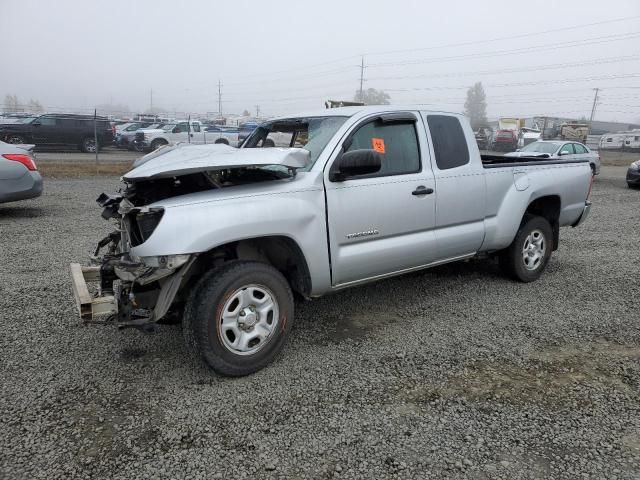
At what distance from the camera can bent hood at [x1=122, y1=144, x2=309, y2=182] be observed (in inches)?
131

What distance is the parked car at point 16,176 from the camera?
816cm

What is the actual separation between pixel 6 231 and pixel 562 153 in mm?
15651

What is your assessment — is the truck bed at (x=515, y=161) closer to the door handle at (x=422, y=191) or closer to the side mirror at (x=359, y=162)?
the door handle at (x=422, y=191)

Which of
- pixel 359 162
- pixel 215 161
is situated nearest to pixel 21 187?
pixel 215 161

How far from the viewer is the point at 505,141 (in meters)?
38.1

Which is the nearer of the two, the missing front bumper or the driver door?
the missing front bumper

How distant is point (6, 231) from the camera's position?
760 cm

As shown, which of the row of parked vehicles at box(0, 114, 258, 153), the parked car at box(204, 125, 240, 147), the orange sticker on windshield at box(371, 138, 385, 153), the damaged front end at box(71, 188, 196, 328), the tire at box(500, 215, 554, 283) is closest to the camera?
the damaged front end at box(71, 188, 196, 328)

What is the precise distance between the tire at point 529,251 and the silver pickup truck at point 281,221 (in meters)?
0.35

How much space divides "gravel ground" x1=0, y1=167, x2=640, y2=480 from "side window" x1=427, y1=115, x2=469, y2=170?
1389mm

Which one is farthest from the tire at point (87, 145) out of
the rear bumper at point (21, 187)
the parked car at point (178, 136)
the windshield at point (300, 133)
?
the windshield at point (300, 133)

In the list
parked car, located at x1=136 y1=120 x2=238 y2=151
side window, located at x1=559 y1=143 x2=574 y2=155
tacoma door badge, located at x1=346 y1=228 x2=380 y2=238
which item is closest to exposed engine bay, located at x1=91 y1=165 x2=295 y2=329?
tacoma door badge, located at x1=346 y1=228 x2=380 y2=238

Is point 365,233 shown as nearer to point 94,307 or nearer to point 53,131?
point 94,307

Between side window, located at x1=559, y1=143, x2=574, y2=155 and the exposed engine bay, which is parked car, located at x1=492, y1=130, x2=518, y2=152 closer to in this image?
side window, located at x1=559, y1=143, x2=574, y2=155
